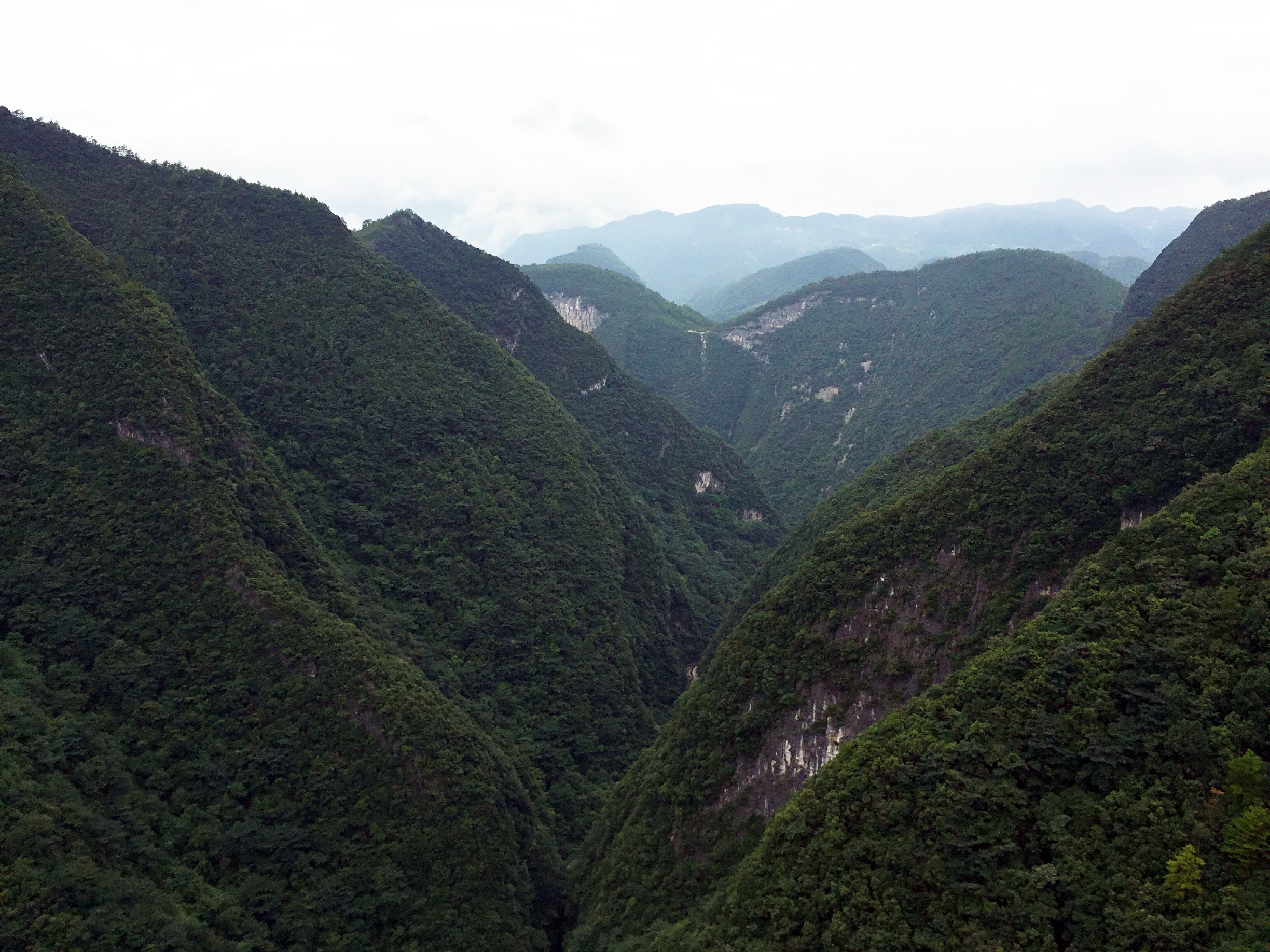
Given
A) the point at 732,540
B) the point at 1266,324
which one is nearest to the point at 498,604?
the point at 732,540

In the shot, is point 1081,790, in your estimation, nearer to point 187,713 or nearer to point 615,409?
point 187,713

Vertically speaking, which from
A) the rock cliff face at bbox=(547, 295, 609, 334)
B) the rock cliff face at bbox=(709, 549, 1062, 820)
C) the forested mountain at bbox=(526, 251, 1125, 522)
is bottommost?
the rock cliff face at bbox=(709, 549, 1062, 820)

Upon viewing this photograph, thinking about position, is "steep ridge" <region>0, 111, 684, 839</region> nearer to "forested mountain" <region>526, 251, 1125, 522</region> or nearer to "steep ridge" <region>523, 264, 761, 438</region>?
"forested mountain" <region>526, 251, 1125, 522</region>

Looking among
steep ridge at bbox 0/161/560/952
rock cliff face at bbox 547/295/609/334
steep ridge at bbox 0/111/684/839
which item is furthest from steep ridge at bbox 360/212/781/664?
rock cliff face at bbox 547/295/609/334

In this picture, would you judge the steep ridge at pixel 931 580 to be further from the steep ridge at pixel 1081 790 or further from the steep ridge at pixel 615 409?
the steep ridge at pixel 615 409

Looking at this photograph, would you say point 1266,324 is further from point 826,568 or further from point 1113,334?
point 1113,334

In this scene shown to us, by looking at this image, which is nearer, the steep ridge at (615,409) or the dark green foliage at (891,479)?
the dark green foliage at (891,479)

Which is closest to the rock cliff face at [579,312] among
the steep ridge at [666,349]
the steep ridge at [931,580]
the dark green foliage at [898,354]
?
the steep ridge at [666,349]
